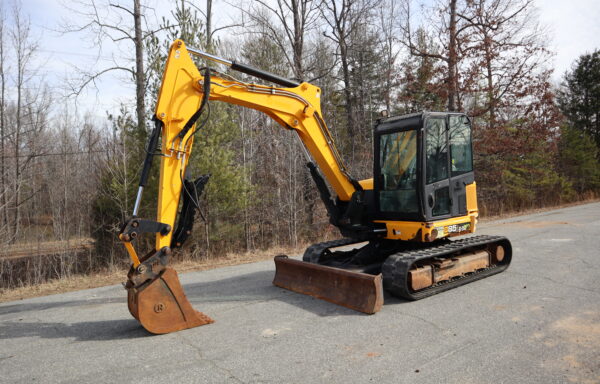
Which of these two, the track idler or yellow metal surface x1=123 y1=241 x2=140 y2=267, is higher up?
yellow metal surface x1=123 y1=241 x2=140 y2=267

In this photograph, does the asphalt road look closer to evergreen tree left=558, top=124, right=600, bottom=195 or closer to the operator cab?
the operator cab

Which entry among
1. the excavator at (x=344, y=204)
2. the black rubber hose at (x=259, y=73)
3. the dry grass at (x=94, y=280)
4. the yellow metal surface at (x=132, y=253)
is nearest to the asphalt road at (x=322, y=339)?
the excavator at (x=344, y=204)

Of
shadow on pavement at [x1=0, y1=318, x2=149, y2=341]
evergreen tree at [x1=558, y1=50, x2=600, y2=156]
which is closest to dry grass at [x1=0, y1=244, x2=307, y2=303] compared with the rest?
shadow on pavement at [x1=0, y1=318, x2=149, y2=341]

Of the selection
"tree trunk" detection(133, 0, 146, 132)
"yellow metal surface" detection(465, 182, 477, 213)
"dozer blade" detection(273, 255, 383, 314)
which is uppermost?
"tree trunk" detection(133, 0, 146, 132)

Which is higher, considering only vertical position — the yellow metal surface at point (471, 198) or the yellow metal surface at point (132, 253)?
the yellow metal surface at point (471, 198)

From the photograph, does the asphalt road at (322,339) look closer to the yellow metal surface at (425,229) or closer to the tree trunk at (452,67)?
the yellow metal surface at (425,229)

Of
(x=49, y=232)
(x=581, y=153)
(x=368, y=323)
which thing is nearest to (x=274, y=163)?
(x=49, y=232)

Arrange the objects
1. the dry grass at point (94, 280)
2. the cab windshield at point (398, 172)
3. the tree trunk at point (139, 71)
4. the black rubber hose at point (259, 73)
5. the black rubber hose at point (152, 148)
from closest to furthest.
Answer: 1. the black rubber hose at point (152, 148)
2. the black rubber hose at point (259, 73)
3. the cab windshield at point (398, 172)
4. the dry grass at point (94, 280)
5. the tree trunk at point (139, 71)

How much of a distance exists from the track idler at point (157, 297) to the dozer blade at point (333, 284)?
6.51 ft

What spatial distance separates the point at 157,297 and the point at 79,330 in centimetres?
130

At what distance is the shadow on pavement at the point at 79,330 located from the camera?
4.62 m

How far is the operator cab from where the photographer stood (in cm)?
593

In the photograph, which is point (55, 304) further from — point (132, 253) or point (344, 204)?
point (344, 204)

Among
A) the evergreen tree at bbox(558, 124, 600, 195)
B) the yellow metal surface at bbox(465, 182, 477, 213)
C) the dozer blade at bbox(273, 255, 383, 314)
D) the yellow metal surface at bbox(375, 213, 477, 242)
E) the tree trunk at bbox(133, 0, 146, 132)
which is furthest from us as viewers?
the evergreen tree at bbox(558, 124, 600, 195)
